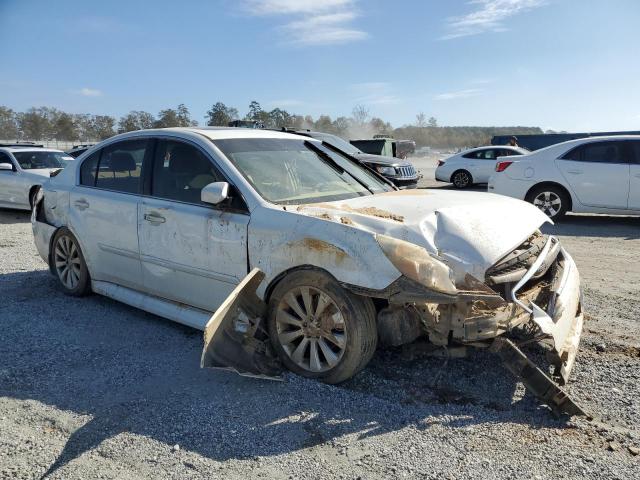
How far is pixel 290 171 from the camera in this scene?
4.50 m

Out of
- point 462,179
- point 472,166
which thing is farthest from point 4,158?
point 472,166

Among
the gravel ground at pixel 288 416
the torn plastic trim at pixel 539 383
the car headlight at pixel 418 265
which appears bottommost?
the gravel ground at pixel 288 416

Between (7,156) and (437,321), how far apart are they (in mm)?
12949

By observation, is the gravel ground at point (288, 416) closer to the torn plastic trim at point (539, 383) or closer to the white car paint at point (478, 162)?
the torn plastic trim at point (539, 383)

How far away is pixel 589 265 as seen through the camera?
7008 millimetres

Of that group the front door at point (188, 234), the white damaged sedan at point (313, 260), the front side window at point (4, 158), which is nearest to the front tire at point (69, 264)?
the white damaged sedan at point (313, 260)

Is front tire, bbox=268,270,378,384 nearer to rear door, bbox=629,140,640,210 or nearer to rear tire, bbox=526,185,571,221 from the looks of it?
rear tire, bbox=526,185,571,221

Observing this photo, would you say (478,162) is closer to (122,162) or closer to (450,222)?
(122,162)

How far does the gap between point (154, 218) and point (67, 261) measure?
1723 mm

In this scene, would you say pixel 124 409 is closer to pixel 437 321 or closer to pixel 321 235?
pixel 321 235

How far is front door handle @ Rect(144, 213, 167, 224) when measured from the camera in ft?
14.8

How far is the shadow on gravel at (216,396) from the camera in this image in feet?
10.1

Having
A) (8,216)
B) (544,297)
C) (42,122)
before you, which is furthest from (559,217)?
(42,122)

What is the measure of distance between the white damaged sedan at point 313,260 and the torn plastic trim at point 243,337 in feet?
0.04
